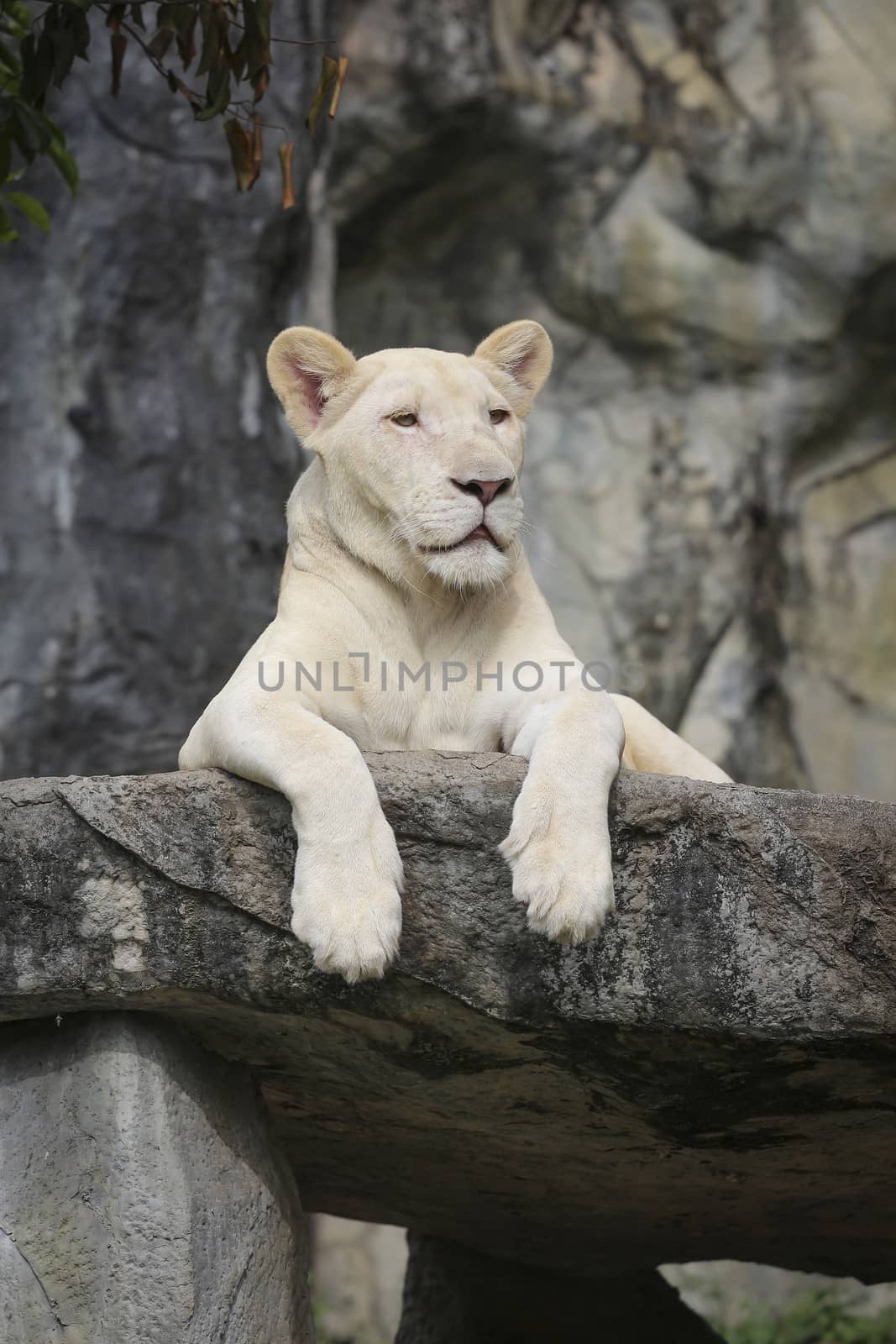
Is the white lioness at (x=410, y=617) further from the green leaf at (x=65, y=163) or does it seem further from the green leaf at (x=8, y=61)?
the green leaf at (x=8, y=61)

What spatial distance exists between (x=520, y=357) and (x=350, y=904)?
176cm

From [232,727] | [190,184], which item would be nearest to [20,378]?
[190,184]

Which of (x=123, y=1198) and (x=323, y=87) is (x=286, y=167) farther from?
(x=123, y=1198)

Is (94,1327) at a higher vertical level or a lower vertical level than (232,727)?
lower

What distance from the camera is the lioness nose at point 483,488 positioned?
3.41 metres

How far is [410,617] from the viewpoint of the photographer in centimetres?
359

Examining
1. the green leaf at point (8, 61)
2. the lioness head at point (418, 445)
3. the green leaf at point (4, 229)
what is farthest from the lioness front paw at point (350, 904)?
the green leaf at point (8, 61)

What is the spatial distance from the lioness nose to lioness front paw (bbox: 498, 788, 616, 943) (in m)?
0.86

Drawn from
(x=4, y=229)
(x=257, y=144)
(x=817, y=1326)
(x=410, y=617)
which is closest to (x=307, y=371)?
(x=257, y=144)

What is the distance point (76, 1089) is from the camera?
3021 mm

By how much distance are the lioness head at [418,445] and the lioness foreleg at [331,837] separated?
2.09 ft

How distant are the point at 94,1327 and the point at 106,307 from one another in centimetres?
532

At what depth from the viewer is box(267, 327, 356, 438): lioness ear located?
12.2ft

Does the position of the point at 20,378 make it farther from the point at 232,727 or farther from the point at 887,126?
the point at 232,727
